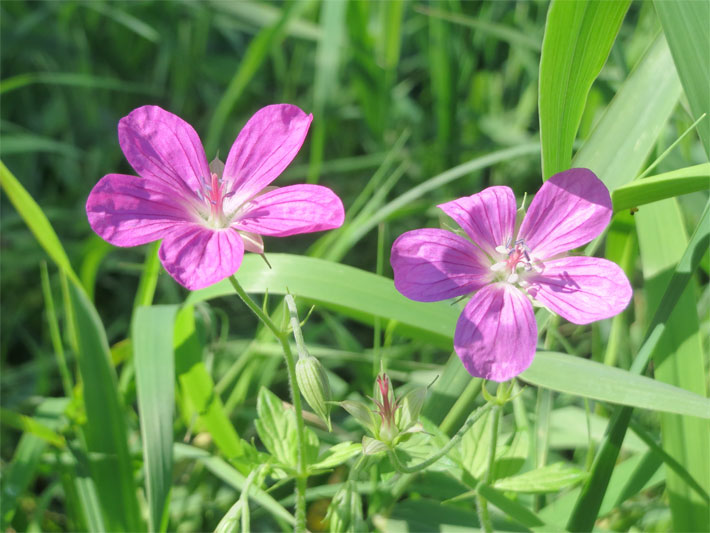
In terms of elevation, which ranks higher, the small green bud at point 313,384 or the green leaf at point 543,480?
the small green bud at point 313,384

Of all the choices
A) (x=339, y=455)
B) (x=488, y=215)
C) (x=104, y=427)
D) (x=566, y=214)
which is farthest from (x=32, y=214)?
(x=566, y=214)

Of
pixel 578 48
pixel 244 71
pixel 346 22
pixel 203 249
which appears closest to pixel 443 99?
pixel 346 22

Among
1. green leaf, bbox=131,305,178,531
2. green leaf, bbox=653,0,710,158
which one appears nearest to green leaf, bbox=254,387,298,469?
green leaf, bbox=131,305,178,531

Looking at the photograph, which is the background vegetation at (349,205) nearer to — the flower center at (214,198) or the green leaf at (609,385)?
the green leaf at (609,385)

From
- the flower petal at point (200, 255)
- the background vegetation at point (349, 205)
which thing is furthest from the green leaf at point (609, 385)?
the flower petal at point (200, 255)

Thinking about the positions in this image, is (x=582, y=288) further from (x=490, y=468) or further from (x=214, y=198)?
(x=214, y=198)

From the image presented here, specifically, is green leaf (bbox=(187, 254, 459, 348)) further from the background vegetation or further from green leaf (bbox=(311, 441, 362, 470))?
green leaf (bbox=(311, 441, 362, 470))

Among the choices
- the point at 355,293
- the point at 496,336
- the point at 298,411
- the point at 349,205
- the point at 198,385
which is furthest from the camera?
the point at 349,205
